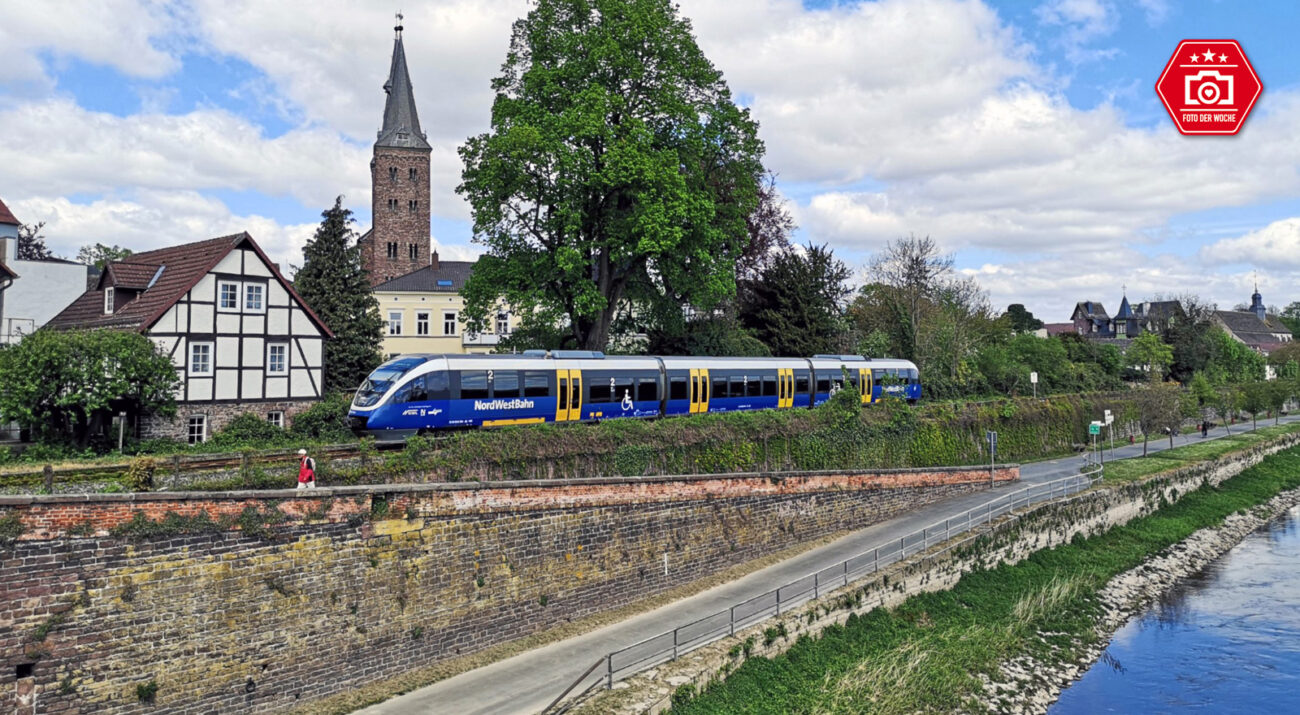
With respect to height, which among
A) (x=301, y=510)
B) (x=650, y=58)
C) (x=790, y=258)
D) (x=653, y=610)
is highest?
(x=650, y=58)

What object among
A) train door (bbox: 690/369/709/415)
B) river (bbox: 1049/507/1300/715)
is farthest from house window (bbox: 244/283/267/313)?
river (bbox: 1049/507/1300/715)

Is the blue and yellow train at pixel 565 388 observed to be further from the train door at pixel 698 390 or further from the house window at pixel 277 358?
the house window at pixel 277 358

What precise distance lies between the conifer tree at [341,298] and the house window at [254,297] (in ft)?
24.4

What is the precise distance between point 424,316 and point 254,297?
23172mm

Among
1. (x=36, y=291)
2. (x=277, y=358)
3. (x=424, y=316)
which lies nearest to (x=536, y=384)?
(x=277, y=358)

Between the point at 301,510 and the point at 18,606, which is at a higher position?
the point at 301,510

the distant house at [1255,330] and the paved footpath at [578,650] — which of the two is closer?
the paved footpath at [578,650]

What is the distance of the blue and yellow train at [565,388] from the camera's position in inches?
795

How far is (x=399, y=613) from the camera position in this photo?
14742 millimetres

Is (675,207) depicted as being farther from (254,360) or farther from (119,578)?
(119,578)

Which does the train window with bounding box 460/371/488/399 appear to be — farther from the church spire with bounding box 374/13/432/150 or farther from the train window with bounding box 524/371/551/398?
the church spire with bounding box 374/13/432/150

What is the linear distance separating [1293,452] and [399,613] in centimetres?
5501

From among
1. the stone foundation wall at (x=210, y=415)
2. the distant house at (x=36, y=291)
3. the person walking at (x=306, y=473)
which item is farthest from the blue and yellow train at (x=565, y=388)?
the distant house at (x=36, y=291)

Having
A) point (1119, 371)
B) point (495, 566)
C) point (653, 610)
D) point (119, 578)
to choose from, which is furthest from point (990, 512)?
point (1119, 371)
